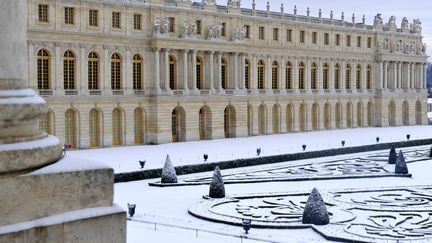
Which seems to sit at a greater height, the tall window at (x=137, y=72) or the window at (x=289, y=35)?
the window at (x=289, y=35)

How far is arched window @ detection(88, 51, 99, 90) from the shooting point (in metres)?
47.0

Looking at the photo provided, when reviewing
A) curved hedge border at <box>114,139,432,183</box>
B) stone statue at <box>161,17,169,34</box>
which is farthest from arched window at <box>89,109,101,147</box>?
curved hedge border at <box>114,139,432,183</box>

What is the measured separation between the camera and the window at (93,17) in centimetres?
4656

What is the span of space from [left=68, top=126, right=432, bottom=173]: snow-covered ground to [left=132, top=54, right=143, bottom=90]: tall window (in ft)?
16.5

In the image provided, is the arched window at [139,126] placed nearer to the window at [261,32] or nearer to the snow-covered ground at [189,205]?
the window at [261,32]

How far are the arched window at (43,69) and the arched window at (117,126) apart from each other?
20.0ft

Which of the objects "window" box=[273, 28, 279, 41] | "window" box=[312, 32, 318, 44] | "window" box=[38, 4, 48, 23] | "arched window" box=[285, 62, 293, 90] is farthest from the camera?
"window" box=[312, 32, 318, 44]

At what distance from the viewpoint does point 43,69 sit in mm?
44094

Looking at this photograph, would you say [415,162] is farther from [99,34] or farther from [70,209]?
[70,209]

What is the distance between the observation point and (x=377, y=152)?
4538 centimetres

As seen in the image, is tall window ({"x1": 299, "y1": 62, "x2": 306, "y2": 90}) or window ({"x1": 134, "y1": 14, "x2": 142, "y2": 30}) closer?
window ({"x1": 134, "y1": 14, "x2": 142, "y2": 30})

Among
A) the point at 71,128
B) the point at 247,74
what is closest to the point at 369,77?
the point at 247,74

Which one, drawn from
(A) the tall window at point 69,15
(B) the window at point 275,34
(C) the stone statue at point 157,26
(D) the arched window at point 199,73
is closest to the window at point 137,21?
(C) the stone statue at point 157,26

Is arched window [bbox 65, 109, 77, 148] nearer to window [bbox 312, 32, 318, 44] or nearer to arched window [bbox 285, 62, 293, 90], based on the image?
arched window [bbox 285, 62, 293, 90]
